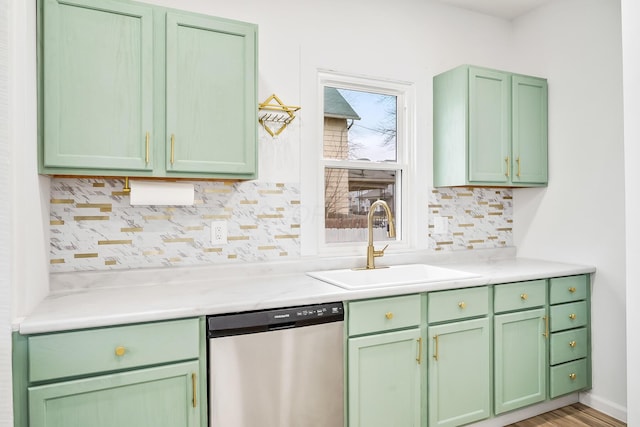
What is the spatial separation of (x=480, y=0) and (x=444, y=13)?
257mm

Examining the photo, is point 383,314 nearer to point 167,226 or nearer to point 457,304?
point 457,304

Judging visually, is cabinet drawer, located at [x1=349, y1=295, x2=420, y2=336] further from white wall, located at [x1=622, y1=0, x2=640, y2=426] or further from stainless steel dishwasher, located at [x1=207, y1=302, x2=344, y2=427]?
white wall, located at [x1=622, y1=0, x2=640, y2=426]

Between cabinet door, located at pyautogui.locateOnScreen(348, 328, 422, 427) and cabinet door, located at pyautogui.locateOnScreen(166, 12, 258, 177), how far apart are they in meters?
1.04

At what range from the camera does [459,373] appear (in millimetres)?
2281

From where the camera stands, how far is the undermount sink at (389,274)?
2.44m

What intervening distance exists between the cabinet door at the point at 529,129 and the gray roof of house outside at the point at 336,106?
1.14 metres

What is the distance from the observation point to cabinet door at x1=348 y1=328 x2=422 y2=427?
198 centimetres

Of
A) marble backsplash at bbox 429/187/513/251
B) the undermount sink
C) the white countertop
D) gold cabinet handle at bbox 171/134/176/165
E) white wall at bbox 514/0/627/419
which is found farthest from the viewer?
marble backsplash at bbox 429/187/513/251

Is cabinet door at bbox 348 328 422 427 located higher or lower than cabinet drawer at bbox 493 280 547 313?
lower

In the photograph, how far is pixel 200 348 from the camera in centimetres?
168

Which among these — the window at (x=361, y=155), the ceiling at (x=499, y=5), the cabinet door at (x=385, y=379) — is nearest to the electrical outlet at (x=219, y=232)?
the window at (x=361, y=155)

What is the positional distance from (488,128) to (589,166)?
73cm

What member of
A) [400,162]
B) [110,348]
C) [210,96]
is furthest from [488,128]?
[110,348]

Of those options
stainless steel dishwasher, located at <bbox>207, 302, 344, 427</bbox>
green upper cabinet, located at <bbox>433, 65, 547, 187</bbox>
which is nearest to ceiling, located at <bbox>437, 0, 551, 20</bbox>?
green upper cabinet, located at <bbox>433, 65, 547, 187</bbox>
